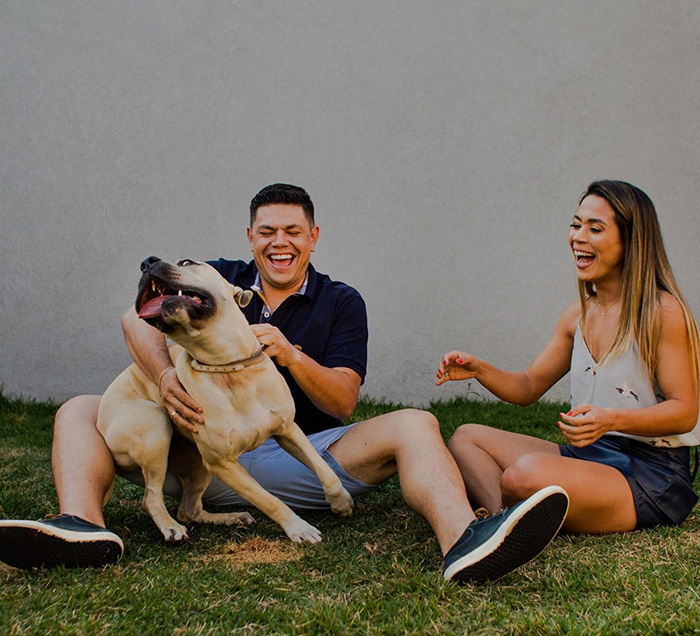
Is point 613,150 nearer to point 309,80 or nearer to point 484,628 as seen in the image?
point 309,80

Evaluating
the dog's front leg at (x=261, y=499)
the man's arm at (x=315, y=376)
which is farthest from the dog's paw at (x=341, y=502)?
the man's arm at (x=315, y=376)

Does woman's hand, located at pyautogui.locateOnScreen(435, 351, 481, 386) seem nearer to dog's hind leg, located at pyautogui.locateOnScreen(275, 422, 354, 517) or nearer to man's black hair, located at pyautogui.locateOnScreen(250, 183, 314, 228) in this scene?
dog's hind leg, located at pyautogui.locateOnScreen(275, 422, 354, 517)

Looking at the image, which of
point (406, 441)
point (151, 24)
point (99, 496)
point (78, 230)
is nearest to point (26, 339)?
point (78, 230)

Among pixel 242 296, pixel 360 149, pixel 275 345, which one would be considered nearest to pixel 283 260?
pixel 242 296

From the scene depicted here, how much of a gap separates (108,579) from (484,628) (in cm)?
113

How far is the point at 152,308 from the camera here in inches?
93.8

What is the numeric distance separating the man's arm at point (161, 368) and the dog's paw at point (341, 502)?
23.2 inches

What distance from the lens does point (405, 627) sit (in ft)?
6.54

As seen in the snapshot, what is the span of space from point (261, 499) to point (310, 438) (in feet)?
1.32

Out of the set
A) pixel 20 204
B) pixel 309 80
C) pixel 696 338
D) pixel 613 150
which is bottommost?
pixel 696 338

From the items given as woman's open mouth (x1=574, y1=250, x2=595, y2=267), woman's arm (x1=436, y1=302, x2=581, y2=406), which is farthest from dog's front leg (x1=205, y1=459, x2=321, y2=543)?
woman's open mouth (x1=574, y1=250, x2=595, y2=267)

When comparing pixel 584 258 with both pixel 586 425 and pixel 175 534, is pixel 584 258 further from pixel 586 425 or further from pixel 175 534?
pixel 175 534

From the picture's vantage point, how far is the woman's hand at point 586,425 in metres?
2.43

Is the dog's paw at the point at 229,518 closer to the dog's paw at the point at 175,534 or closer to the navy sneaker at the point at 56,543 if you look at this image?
the dog's paw at the point at 175,534
